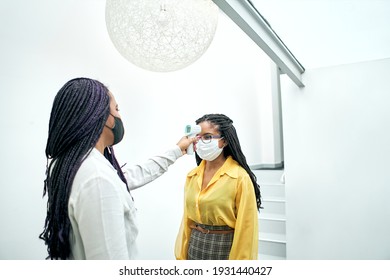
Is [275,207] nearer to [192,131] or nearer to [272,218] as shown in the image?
[272,218]

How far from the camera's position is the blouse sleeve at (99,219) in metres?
0.47

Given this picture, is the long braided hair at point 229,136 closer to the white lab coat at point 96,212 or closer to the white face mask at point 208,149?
the white face mask at point 208,149

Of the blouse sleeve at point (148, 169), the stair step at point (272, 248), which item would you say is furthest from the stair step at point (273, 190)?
the blouse sleeve at point (148, 169)

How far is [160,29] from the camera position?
82cm

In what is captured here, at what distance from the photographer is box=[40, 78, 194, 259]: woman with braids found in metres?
0.48

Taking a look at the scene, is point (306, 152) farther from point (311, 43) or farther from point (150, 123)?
point (150, 123)

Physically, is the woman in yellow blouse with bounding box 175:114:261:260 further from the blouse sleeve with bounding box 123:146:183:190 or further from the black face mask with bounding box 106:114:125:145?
the black face mask with bounding box 106:114:125:145

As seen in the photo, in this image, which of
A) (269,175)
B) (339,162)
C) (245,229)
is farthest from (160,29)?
(269,175)

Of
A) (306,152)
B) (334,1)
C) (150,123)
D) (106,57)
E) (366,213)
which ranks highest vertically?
(334,1)

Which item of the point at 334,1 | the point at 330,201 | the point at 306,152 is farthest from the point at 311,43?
the point at 330,201

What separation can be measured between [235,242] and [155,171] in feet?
1.30

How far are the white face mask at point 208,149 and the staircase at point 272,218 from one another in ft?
2.83

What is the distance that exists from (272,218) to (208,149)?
100 cm

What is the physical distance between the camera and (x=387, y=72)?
1148 millimetres
